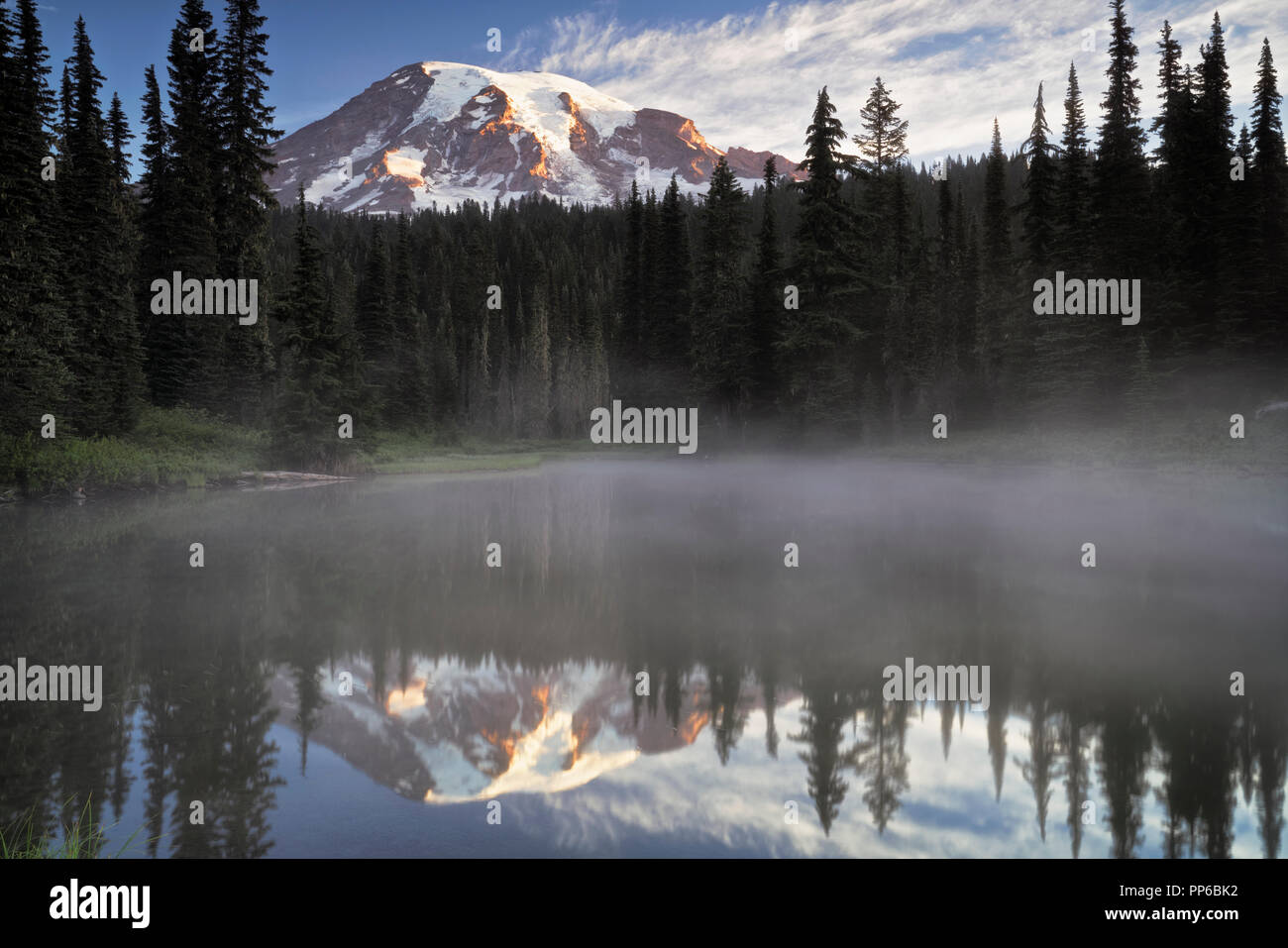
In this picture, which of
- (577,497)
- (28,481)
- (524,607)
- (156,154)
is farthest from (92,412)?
(524,607)

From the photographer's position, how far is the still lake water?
19.3 feet

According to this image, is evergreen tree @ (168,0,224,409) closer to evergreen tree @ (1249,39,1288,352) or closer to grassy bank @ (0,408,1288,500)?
grassy bank @ (0,408,1288,500)

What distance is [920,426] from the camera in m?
51.0

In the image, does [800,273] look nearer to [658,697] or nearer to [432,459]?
[432,459]

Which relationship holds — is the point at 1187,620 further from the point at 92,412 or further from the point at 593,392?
the point at 593,392

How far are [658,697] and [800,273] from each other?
1775 inches

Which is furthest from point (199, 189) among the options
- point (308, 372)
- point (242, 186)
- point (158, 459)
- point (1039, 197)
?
point (1039, 197)

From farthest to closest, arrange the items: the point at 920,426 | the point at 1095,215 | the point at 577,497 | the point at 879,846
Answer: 1. the point at 920,426
2. the point at 1095,215
3. the point at 577,497
4. the point at 879,846

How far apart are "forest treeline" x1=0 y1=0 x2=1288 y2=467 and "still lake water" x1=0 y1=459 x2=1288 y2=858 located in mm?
22808

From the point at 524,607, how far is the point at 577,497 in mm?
19088

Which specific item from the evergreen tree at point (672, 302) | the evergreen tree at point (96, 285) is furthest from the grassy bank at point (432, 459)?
the evergreen tree at point (672, 302)

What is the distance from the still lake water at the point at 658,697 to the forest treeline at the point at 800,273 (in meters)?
22.8

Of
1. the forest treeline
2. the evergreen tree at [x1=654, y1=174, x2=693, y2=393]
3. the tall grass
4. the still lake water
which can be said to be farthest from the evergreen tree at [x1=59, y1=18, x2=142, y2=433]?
the evergreen tree at [x1=654, y1=174, x2=693, y2=393]

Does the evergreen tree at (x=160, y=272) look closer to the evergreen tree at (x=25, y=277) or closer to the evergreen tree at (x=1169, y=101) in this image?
the evergreen tree at (x=25, y=277)
